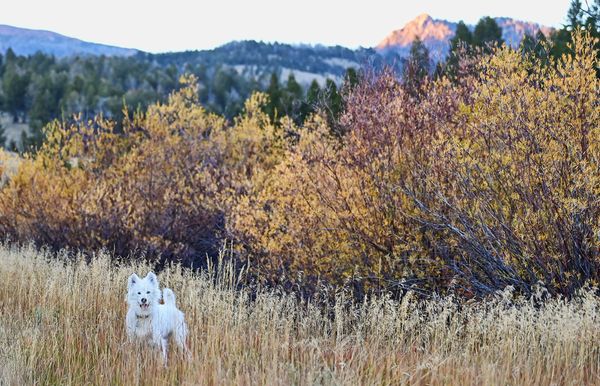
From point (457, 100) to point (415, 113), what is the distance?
1.74 ft

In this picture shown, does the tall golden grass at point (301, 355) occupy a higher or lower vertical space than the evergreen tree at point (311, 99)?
lower

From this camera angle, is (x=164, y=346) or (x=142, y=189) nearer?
(x=164, y=346)

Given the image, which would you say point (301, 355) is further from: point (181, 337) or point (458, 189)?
point (458, 189)

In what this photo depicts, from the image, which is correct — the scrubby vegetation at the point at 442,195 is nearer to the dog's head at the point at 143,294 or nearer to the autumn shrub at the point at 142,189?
the autumn shrub at the point at 142,189

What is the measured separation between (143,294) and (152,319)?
0.21 meters

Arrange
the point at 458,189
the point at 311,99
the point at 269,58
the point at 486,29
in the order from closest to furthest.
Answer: the point at 458,189, the point at 311,99, the point at 486,29, the point at 269,58

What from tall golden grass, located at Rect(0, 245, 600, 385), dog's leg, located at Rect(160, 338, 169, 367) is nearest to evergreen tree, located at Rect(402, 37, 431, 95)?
tall golden grass, located at Rect(0, 245, 600, 385)

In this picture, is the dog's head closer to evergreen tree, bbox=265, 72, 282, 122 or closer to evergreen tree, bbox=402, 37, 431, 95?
evergreen tree, bbox=402, 37, 431, 95

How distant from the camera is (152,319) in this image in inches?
191

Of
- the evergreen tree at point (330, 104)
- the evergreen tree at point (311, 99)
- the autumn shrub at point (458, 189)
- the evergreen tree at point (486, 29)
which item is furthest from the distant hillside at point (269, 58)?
the autumn shrub at point (458, 189)

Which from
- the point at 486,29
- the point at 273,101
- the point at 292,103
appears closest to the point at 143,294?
the point at 292,103

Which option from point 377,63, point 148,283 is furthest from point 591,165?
point 148,283

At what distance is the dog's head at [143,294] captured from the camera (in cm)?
485

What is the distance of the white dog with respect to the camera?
15.8ft
